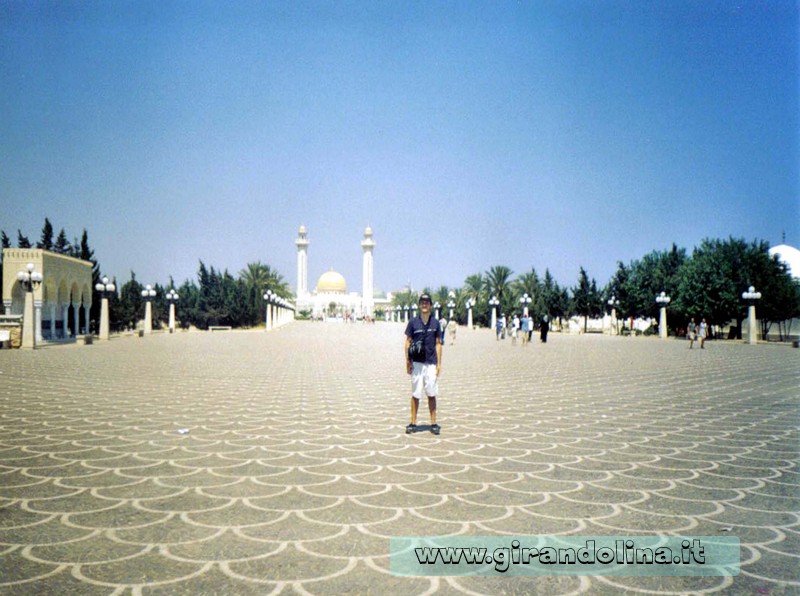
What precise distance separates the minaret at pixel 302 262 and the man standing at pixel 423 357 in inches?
5145

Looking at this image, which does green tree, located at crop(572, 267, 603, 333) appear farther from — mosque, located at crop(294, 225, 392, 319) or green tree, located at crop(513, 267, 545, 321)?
mosque, located at crop(294, 225, 392, 319)

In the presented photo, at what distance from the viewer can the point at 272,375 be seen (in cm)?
1405

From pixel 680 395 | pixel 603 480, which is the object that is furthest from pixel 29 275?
pixel 603 480

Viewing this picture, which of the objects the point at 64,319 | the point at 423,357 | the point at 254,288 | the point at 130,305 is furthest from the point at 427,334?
the point at 254,288

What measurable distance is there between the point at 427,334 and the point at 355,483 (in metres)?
2.69

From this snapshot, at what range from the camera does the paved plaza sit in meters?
3.32

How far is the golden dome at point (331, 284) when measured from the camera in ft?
480

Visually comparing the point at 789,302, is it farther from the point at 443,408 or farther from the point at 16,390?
the point at 16,390

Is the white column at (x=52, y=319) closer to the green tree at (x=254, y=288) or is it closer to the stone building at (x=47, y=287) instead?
the stone building at (x=47, y=287)

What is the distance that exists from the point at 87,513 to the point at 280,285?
69.5m

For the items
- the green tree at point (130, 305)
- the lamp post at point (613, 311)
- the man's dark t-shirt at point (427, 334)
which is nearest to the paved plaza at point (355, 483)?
the man's dark t-shirt at point (427, 334)

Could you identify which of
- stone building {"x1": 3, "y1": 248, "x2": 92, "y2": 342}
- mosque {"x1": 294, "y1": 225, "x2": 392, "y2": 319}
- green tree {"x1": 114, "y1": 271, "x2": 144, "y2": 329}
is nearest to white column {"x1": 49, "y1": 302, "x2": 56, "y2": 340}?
stone building {"x1": 3, "y1": 248, "x2": 92, "y2": 342}

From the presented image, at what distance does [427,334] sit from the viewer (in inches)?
292

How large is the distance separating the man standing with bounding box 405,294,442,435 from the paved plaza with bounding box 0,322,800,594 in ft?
1.38
